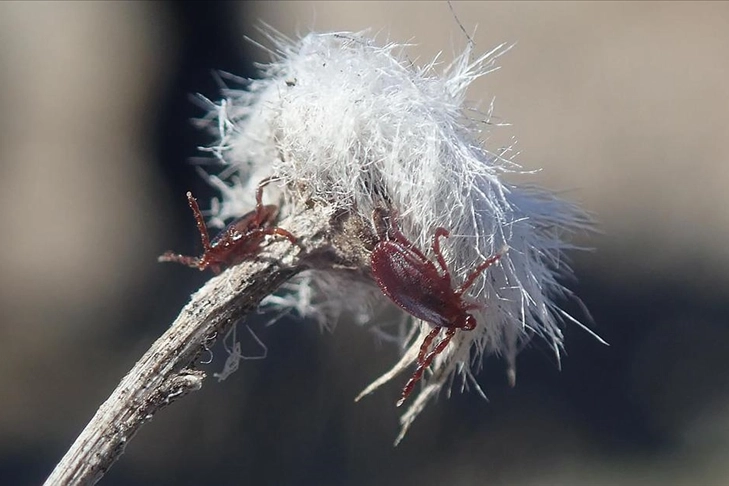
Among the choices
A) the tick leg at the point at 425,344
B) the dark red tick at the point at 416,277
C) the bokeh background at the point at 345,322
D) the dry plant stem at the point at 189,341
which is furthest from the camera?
the bokeh background at the point at 345,322

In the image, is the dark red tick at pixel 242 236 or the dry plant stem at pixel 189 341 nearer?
the dry plant stem at pixel 189 341

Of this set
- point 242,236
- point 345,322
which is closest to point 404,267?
point 242,236

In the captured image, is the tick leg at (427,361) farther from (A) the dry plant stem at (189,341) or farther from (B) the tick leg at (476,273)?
(A) the dry plant stem at (189,341)

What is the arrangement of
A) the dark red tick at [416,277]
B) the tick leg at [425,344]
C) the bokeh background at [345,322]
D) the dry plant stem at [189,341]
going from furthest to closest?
the bokeh background at [345,322] → the tick leg at [425,344] → the dark red tick at [416,277] → the dry plant stem at [189,341]

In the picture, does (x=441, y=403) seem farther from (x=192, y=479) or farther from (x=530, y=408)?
(x=192, y=479)

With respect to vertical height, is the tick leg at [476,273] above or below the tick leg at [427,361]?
above

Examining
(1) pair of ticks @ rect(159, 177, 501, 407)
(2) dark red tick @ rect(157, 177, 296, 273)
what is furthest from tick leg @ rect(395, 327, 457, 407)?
(2) dark red tick @ rect(157, 177, 296, 273)

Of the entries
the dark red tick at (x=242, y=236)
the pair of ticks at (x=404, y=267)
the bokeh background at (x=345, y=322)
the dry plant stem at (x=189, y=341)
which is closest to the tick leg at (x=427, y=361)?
the pair of ticks at (x=404, y=267)

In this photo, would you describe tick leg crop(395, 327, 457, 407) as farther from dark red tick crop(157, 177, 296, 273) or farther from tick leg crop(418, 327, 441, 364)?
dark red tick crop(157, 177, 296, 273)
